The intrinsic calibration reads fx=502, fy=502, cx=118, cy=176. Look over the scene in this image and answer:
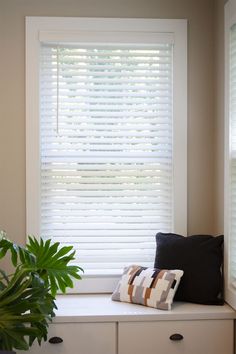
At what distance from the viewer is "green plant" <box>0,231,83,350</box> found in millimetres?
2391

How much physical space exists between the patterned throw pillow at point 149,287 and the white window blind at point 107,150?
233 millimetres

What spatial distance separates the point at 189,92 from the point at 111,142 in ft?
1.98

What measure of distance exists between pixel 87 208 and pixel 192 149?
30.9 inches

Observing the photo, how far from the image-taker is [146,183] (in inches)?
129

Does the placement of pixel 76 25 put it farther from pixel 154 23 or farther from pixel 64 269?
pixel 64 269

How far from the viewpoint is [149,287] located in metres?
2.93

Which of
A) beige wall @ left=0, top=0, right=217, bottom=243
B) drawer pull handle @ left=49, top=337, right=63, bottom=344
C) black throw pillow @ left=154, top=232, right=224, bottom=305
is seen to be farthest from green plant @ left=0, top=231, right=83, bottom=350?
black throw pillow @ left=154, top=232, right=224, bottom=305

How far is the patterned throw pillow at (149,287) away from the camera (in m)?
2.88

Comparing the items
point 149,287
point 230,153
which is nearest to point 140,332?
point 149,287

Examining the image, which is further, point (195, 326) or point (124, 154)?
point (124, 154)

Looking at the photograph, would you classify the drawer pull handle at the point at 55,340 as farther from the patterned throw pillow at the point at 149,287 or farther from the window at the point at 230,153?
the window at the point at 230,153

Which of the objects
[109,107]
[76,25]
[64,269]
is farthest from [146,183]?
[76,25]

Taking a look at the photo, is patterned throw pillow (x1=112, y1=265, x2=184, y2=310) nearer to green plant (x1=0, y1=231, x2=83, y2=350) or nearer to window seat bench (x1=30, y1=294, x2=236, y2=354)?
window seat bench (x1=30, y1=294, x2=236, y2=354)

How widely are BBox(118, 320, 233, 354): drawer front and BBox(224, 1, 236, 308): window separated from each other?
0.19 metres
